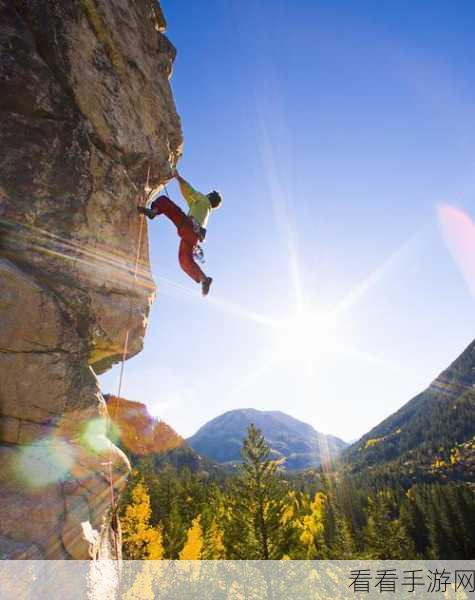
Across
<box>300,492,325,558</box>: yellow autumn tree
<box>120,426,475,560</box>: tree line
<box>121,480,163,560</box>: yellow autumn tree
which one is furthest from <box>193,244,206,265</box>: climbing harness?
<box>300,492,325,558</box>: yellow autumn tree

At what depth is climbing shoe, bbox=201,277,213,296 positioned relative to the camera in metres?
10.0

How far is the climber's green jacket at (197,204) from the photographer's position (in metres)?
9.58

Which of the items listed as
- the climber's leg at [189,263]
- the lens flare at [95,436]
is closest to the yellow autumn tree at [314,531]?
the climber's leg at [189,263]

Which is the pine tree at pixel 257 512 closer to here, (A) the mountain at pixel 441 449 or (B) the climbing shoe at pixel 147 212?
(B) the climbing shoe at pixel 147 212

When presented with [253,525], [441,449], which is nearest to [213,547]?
[253,525]

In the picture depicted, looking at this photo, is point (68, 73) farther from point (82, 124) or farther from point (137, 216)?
point (137, 216)

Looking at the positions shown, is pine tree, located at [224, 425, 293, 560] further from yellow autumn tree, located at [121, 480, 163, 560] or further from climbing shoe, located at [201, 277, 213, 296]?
climbing shoe, located at [201, 277, 213, 296]

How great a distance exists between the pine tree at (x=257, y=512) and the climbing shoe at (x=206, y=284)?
17017 mm

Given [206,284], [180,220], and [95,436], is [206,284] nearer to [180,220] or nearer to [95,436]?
[180,220]

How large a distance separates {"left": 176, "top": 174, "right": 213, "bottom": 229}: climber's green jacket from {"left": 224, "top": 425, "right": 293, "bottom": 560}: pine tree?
18582mm

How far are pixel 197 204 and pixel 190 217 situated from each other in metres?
0.53

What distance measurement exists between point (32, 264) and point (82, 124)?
3.38m

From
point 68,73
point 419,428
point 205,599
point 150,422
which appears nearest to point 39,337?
point 68,73

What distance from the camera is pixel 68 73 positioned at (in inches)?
314
